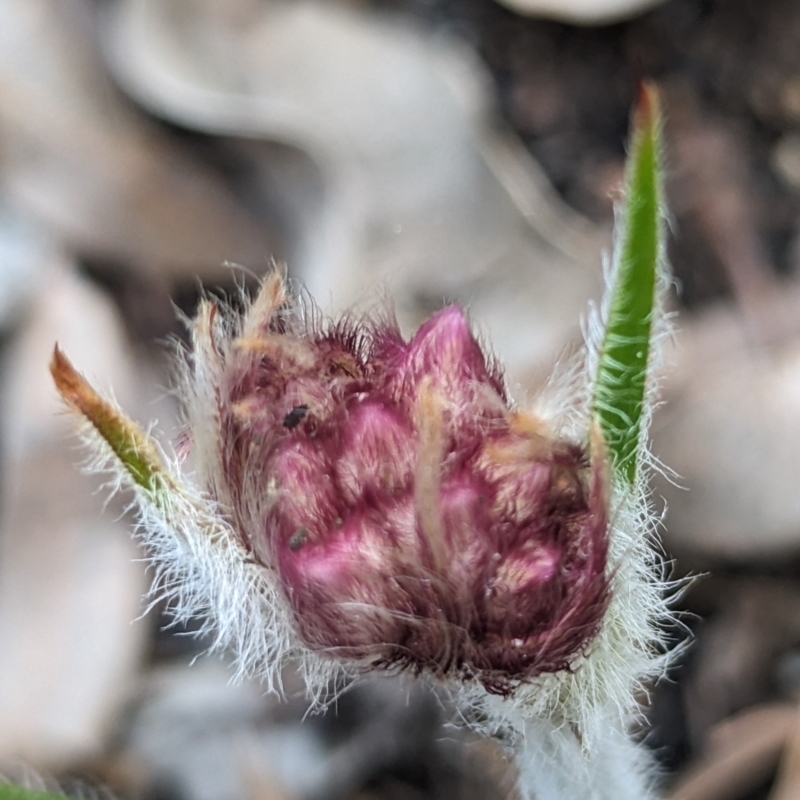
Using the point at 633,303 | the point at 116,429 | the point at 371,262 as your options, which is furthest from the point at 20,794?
the point at 371,262

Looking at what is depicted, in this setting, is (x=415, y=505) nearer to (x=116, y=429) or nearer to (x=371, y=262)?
(x=116, y=429)

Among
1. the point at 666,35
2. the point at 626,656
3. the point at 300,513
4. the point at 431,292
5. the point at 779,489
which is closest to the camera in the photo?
the point at 300,513

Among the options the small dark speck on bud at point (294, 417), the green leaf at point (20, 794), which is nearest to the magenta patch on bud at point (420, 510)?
the small dark speck on bud at point (294, 417)

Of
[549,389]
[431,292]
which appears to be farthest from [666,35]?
[549,389]

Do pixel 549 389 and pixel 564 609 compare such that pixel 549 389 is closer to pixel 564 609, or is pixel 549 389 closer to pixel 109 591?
pixel 564 609

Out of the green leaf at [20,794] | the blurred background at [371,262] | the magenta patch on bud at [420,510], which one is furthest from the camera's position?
the blurred background at [371,262]

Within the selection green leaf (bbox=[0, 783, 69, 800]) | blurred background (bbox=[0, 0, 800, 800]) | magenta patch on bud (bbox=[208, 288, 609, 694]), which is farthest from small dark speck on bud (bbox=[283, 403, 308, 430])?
blurred background (bbox=[0, 0, 800, 800])

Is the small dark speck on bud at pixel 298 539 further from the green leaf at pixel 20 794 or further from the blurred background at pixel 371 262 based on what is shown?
the blurred background at pixel 371 262
